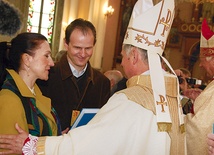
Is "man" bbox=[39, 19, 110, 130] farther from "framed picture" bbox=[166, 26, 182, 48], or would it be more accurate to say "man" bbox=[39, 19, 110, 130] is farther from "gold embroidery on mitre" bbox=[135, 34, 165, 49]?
"framed picture" bbox=[166, 26, 182, 48]

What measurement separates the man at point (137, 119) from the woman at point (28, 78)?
0.24m

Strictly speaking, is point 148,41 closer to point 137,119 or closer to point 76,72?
point 137,119

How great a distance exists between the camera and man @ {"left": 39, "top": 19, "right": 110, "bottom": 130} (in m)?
2.95

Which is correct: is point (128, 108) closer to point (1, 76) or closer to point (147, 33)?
point (147, 33)

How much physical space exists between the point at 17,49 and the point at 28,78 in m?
0.21

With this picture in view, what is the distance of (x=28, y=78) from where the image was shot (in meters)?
2.35

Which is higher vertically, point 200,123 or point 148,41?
point 148,41

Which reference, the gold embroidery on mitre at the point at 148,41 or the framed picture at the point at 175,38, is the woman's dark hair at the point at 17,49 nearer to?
the gold embroidery on mitre at the point at 148,41

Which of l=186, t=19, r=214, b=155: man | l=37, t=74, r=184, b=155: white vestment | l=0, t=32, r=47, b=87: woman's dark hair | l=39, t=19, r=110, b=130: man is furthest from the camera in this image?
l=39, t=19, r=110, b=130: man

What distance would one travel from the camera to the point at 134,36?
215 cm

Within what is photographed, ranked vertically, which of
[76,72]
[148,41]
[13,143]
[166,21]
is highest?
[166,21]

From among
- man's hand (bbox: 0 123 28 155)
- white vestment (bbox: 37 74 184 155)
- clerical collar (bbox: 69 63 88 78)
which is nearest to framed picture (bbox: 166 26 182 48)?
clerical collar (bbox: 69 63 88 78)

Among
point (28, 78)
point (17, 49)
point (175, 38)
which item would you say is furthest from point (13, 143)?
point (175, 38)

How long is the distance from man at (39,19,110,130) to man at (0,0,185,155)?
0.88 metres
